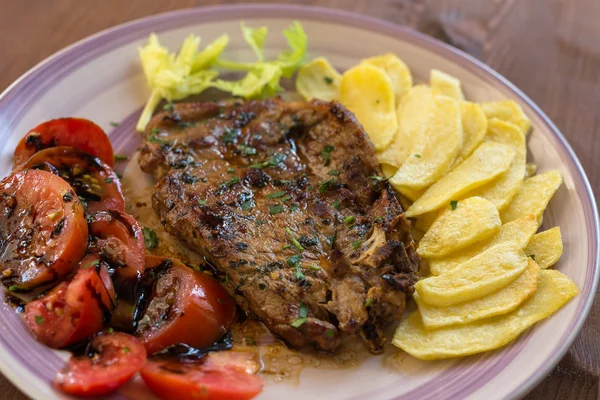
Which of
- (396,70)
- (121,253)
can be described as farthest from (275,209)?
(396,70)

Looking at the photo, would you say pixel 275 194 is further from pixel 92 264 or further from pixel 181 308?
pixel 92 264

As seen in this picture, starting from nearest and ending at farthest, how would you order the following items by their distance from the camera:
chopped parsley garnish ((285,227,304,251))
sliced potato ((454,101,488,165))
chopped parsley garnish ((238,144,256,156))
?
chopped parsley garnish ((285,227,304,251)) < chopped parsley garnish ((238,144,256,156)) < sliced potato ((454,101,488,165))

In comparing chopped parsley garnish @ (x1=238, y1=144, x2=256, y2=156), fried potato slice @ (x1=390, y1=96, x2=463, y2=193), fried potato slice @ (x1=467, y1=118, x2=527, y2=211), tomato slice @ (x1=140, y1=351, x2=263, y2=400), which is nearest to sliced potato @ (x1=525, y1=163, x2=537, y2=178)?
fried potato slice @ (x1=467, y1=118, x2=527, y2=211)

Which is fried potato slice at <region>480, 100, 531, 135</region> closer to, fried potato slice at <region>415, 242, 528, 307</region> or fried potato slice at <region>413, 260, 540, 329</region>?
fried potato slice at <region>415, 242, 528, 307</region>

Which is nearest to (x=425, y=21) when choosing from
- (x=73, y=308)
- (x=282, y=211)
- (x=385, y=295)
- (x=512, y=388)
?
(x=282, y=211)

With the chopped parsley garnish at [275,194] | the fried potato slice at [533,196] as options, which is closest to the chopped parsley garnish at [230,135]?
the chopped parsley garnish at [275,194]

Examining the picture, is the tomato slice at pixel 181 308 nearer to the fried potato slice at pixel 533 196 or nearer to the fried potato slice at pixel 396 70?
the fried potato slice at pixel 533 196
